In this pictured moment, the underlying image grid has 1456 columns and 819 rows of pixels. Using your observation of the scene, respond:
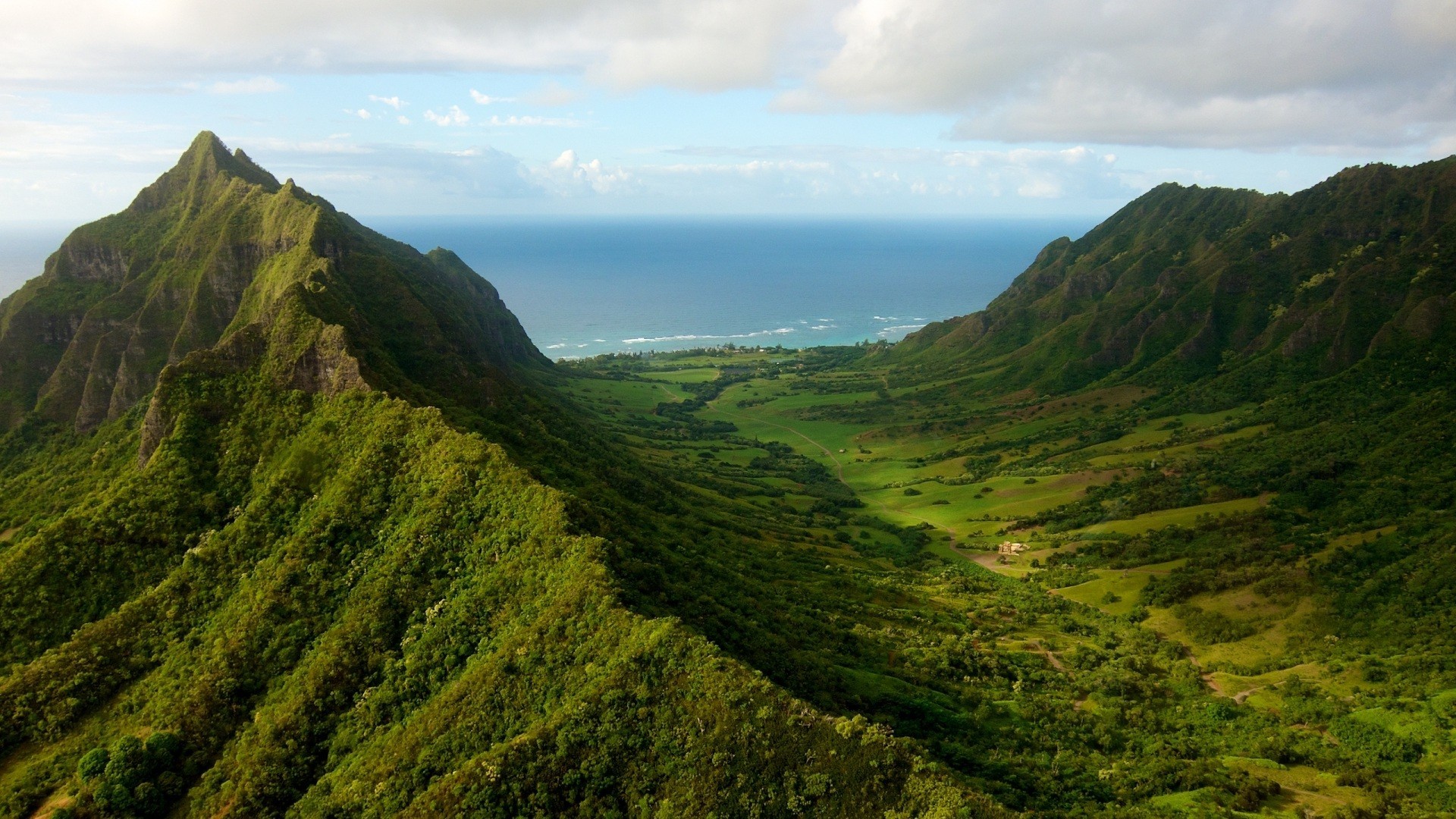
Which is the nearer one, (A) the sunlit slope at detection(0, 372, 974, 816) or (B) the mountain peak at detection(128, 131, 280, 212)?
(A) the sunlit slope at detection(0, 372, 974, 816)

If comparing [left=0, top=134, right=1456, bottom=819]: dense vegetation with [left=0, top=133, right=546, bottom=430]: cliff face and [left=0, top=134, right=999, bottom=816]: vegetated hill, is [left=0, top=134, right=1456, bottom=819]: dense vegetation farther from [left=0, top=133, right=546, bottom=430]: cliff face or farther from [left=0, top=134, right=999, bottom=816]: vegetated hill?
[left=0, top=133, right=546, bottom=430]: cliff face

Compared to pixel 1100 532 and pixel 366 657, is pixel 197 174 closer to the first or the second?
pixel 366 657

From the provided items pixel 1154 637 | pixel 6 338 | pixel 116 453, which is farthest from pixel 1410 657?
pixel 6 338

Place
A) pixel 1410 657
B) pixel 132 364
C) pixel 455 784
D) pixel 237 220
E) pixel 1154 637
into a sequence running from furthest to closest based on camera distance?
pixel 237 220 < pixel 132 364 < pixel 1154 637 < pixel 1410 657 < pixel 455 784

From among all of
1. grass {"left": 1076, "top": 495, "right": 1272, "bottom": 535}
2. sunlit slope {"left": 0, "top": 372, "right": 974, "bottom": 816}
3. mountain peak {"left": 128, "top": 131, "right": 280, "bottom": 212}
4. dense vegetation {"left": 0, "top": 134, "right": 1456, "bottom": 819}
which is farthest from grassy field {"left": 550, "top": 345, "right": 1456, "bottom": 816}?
mountain peak {"left": 128, "top": 131, "right": 280, "bottom": 212}

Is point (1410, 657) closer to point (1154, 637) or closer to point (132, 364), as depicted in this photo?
point (1154, 637)

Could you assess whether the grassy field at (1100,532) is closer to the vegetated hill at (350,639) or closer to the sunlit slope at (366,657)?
the sunlit slope at (366,657)

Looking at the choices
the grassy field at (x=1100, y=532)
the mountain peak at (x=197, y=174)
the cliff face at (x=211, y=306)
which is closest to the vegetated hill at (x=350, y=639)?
the cliff face at (x=211, y=306)
